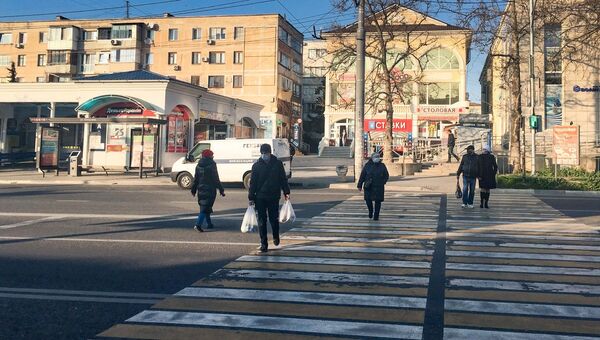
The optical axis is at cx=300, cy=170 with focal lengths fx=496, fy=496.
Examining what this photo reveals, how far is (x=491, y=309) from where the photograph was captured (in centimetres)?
514

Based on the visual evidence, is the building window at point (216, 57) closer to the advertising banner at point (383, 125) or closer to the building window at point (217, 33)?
the building window at point (217, 33)

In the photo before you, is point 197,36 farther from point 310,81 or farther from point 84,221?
point 84,221

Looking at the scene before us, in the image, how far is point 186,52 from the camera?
58625mm

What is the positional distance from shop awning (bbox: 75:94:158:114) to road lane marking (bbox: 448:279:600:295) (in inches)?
917

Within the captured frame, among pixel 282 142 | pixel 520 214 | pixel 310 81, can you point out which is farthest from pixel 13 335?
pixel 310 81

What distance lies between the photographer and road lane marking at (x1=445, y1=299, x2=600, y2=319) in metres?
5.01

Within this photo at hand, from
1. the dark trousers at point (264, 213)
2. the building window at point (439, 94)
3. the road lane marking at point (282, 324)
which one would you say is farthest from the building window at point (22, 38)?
the road lane marking at point (282, 324)

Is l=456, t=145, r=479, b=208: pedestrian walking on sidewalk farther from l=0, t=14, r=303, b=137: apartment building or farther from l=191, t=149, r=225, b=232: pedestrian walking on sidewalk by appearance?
l=0, t=14, r=303, b=137: apartment building

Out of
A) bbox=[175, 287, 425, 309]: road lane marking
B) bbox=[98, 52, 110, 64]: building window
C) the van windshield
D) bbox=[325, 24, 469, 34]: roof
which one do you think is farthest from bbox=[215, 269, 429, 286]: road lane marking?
bbox=[98, 52, 110, 64]: building window

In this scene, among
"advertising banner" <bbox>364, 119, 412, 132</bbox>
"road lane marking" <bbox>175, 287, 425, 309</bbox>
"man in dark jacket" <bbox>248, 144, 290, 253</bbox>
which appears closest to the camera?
"road lane marking" <bbox>175, 287, 425, 309</bbox>

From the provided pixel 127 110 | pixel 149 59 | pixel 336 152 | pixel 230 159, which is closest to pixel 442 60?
pixel 336 152

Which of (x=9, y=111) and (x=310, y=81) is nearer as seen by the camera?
(x=9, y=111)

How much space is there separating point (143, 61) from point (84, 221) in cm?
5308

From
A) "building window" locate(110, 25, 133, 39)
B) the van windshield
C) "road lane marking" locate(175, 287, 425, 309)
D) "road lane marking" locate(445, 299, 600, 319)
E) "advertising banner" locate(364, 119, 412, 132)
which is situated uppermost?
"building window" locate(110, 25, 133, 39)
